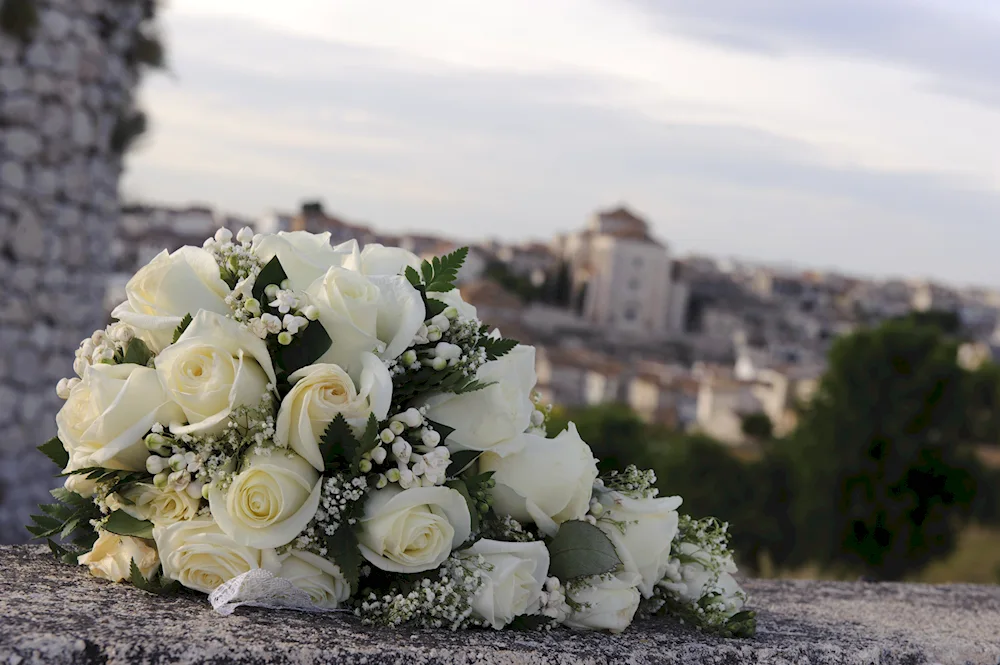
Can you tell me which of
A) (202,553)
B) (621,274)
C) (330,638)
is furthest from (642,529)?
(621,274)

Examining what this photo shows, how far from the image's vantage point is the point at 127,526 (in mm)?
1791

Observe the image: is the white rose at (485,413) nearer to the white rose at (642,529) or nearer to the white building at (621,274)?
the white rose at (642,529)

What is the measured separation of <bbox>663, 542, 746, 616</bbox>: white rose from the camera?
2080 mm

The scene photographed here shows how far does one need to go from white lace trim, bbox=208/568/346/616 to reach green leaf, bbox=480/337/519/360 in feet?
1.78

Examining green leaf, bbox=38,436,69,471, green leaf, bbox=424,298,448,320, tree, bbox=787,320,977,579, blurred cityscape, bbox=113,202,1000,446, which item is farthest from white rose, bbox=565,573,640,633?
blurred cityscape, bbox=113,202,1000,446

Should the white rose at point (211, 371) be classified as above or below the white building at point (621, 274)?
above

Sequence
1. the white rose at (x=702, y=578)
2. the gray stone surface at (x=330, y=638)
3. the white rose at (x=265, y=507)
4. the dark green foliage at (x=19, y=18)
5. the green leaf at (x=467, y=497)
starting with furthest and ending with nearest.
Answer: the dark green foliage at (x=19, y=18)
the white rose at (x=702, y=578)
the green leaf at (x=467, y=497)
the white rose at (x=265, y=507)
the gray stone surface at (x=330, y=638)

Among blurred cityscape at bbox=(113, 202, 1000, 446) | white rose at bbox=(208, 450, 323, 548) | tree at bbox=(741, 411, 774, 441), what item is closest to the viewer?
white rose at bbox=(208, 450, 323, 548)

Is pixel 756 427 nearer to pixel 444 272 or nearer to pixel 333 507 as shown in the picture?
pixel 444 272

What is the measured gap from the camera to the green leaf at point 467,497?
1.78 metres

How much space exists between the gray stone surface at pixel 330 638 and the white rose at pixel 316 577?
4 cm

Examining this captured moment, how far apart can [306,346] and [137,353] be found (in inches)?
13.1

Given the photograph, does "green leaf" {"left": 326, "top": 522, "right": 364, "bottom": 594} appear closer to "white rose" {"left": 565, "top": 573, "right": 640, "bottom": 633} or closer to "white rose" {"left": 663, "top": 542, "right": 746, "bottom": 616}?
"white rose" {"left": 565, "top": 573, "right": 640, "bottom": 633}

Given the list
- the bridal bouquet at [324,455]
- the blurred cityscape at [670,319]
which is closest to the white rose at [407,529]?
the bridal bouquet at [324,455]
